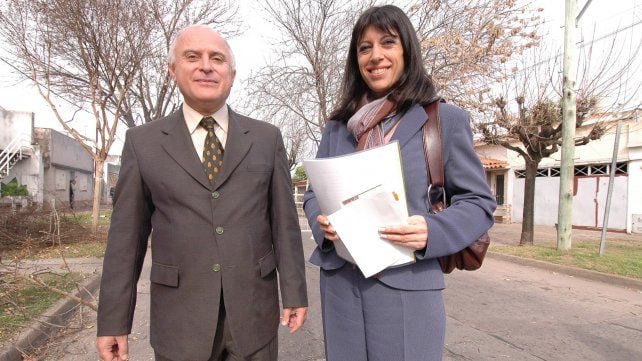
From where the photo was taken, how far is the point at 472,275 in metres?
7.30

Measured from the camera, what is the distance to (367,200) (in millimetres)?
1351

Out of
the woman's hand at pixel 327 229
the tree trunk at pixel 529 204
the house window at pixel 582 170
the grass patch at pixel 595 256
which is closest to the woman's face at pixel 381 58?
the woman's hand at pixel 327 229

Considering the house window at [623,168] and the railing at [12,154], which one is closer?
the house window at [623,168]

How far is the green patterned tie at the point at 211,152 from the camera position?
1.76 metres

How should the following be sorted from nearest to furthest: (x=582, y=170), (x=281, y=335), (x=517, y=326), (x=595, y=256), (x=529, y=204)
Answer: (x=281, y=335) → (x=517, y=326) → (x=595, y=256) → (x=529, y=204) → (x=582, y=170)

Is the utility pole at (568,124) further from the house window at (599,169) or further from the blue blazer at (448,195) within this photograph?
the blue blazer at (448,195)

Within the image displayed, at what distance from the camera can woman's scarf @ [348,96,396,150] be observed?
61.4 inches

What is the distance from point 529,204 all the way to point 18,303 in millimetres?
10363

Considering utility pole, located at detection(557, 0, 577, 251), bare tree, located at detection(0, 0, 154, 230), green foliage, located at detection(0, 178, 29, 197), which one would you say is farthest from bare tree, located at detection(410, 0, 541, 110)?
green foliage, located at detection(0, 178, 29, 197)

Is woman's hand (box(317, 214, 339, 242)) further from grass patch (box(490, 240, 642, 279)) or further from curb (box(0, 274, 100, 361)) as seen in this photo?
grass patch (box(490, 240, 642, 279))

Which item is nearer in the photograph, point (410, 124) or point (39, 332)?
point (410, 124)

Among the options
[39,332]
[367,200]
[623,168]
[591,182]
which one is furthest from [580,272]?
[591,182]

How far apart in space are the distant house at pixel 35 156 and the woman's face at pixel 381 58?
60.4ft

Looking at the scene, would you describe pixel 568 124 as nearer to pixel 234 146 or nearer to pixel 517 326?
pixel 517 326
